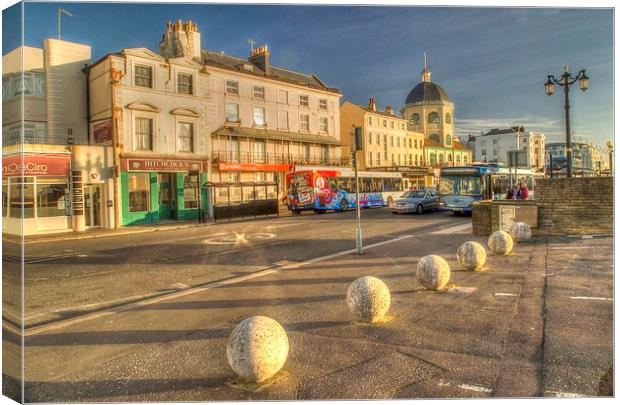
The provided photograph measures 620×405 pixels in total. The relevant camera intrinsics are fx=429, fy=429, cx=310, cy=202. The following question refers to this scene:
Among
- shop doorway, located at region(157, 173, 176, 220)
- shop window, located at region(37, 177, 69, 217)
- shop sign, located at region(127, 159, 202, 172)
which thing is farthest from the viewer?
shop doorway, located at region(157, 173, 176, 220)

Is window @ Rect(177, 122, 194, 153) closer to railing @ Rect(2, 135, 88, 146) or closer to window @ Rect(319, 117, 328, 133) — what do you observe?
window @ Rect(319, 117, 328, 133)

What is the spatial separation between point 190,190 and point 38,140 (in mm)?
17371

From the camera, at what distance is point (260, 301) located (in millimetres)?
6875

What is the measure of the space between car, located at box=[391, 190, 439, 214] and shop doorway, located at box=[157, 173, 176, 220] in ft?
40.7

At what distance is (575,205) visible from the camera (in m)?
12.5

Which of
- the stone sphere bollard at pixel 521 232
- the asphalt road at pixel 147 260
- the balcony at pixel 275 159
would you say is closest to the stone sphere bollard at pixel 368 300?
the asphalt road at pixel 147 260

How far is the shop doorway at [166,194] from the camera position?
879 inches

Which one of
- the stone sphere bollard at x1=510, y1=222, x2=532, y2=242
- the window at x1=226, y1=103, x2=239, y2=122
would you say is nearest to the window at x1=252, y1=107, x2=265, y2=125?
the window at x1=226, y1=103, x2=239, y2=122

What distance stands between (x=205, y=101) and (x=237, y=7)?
16966 millimetres

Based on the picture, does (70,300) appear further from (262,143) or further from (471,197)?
(471,197)

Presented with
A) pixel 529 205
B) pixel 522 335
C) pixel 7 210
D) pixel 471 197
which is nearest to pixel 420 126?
pixel 529 205

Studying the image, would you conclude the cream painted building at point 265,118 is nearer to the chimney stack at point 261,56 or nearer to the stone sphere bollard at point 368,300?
the chimney stack at point 261,56

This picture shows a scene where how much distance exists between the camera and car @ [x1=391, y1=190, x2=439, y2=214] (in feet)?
80.0

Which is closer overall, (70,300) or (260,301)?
(260,301)
